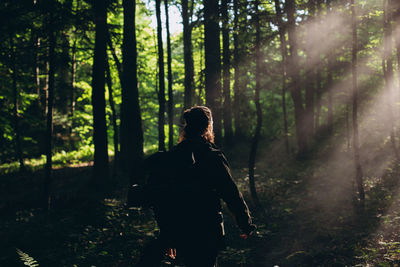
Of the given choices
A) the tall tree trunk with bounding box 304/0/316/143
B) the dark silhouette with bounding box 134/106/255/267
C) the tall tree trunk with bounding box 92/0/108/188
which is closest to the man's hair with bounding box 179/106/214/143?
the dark silhouette with bounding box 134/106/255/267

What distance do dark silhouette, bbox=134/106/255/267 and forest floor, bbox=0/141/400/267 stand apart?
2434 millimetres

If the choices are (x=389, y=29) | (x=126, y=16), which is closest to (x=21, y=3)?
(x=126, y=16)

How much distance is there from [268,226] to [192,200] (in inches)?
256

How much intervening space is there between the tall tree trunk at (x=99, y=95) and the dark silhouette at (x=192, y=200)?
970 centimetres

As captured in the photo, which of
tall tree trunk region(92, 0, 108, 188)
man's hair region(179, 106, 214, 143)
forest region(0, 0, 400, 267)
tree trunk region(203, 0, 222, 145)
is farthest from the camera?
tall tree trunk region(92, 0, 108, 188)

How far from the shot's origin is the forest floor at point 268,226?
625 cm

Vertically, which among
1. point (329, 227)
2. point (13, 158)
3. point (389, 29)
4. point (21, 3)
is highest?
point (21, 3)

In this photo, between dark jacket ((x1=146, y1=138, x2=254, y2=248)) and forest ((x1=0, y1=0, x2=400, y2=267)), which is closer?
dark jacket ((x1=146, y1=138, x2=254, y2=248))

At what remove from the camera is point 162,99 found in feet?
52.5

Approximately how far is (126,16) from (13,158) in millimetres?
15717

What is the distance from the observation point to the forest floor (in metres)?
6.25

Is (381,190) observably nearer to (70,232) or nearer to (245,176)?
(245,176)

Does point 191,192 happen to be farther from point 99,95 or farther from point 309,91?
point 309,91

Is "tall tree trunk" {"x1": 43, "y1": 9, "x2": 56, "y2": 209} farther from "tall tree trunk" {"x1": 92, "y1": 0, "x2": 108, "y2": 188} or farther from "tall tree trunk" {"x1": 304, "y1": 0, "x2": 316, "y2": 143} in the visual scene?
"tall tree trunk" {"x1": 304, "y1": 0, "x2": 316, "y2": 143}
